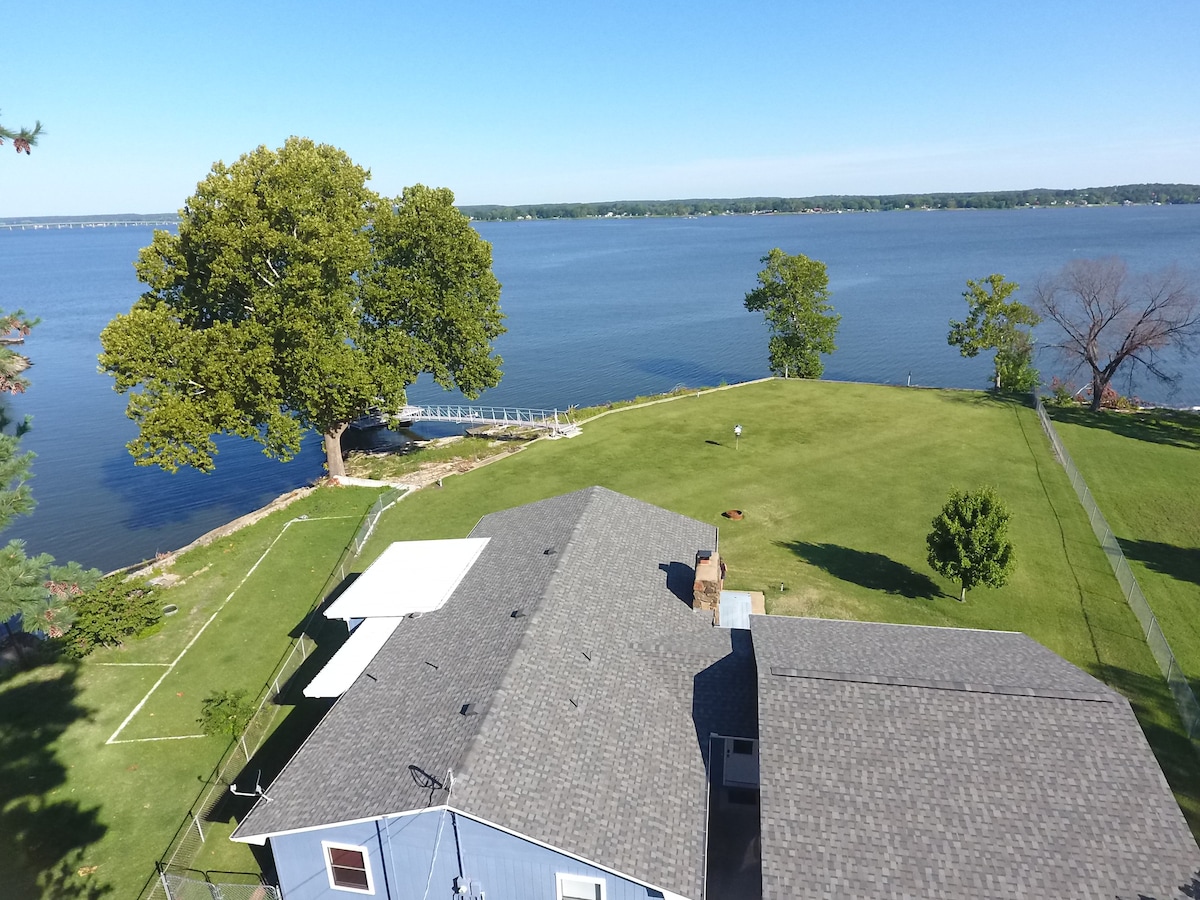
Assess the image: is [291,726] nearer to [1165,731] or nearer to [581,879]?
[581,879]

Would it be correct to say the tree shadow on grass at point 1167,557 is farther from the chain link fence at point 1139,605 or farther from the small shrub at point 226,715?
the small shrub at point 226,715

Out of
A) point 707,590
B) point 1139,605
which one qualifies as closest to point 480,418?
point 707,590

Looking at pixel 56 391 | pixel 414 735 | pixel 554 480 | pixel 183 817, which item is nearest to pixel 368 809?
pixel 414 735

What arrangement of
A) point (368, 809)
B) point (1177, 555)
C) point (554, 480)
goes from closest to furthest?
point (368, 809) < point (1177, 555) < point (554, 480)

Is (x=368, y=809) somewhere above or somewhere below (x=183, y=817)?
above

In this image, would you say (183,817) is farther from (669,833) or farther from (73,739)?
(669,833)

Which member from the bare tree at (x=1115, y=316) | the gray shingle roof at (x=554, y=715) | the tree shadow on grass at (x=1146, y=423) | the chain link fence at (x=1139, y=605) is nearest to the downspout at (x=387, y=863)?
the gray shingle roof at (x=554, y=715)
